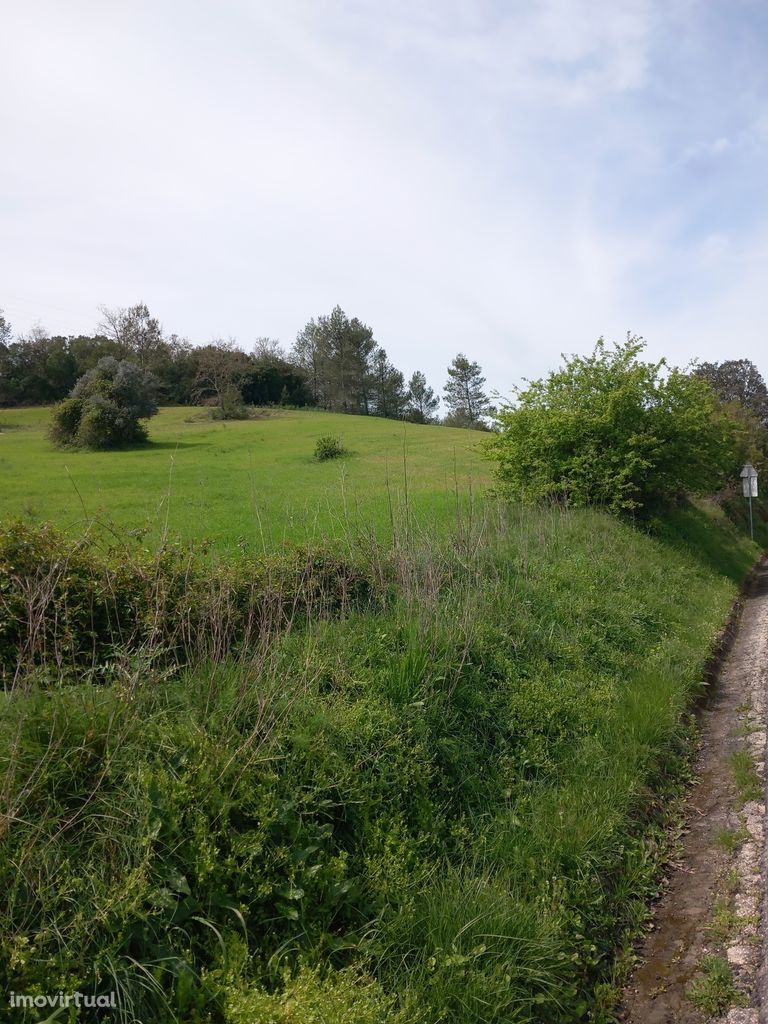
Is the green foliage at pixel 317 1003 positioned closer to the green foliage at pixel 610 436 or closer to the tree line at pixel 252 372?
the green foliage at pixel 610 436

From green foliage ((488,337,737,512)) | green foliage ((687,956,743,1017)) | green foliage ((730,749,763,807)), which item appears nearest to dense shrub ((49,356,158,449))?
green foliage ((488,337,737,512))

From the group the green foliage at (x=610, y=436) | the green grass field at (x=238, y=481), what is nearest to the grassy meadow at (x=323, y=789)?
the green grass field at (x=238, y=481)

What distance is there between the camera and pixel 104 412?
27.4 metres

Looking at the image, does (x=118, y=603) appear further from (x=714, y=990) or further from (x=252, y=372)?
(x=252, y=372)

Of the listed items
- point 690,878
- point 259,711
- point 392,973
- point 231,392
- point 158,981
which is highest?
point 231,392

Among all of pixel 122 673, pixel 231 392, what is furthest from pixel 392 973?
pixel 231 392

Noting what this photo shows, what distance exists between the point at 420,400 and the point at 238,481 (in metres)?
60.4

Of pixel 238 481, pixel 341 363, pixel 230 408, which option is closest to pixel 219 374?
pixel 230 408

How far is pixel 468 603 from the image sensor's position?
22.0 ft

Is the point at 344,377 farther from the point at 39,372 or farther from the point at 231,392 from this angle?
the point at 39,372

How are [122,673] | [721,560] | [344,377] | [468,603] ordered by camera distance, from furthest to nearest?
[344,377] → [721,560] → [468,603] → [122,673]

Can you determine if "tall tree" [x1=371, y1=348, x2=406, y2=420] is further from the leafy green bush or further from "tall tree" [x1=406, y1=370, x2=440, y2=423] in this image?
the leafy green bush

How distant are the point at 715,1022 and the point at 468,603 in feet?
12.3

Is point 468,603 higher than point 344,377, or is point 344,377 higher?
point 344,377
